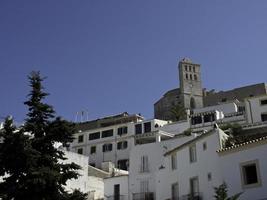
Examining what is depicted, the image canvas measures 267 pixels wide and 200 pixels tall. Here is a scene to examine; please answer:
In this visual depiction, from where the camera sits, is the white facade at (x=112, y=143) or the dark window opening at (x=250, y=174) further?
the white facade at (x=112, y=143)

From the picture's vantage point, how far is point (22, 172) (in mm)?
26391

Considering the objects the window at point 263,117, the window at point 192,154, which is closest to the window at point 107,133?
the window at point 263,117

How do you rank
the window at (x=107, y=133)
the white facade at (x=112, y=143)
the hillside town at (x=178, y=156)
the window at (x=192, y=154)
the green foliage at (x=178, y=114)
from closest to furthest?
the hillside town at (x=178, y=156)
the window at (x=192, y=154)
the white facade at (x=112, y=143)
the window at (x=107, y=133)
the green foliage at (x=178, y=114)

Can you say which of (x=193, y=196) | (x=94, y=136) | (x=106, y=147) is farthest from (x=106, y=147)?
(x=193, y=196)

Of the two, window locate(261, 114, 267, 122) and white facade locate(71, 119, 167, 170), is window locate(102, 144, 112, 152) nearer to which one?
white facade locate(71, 119, 167, 170)

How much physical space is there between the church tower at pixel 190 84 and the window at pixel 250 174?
288ft

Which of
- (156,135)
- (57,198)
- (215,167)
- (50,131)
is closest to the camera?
(57,198)

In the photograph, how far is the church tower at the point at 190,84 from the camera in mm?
120562

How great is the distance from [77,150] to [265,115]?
3301 centimetres

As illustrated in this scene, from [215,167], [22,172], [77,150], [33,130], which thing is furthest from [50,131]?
[77,150]

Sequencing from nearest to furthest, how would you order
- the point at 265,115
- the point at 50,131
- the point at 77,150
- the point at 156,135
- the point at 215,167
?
the point at 50,131
the point at 215,167
the point at 265,115
the point at 156,135
the point at 77,150

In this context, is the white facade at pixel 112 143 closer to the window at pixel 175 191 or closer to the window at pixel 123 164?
the window at pixel 123 164

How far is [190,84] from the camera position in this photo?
→ 416ft

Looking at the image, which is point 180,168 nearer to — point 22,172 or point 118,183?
point 118,183
